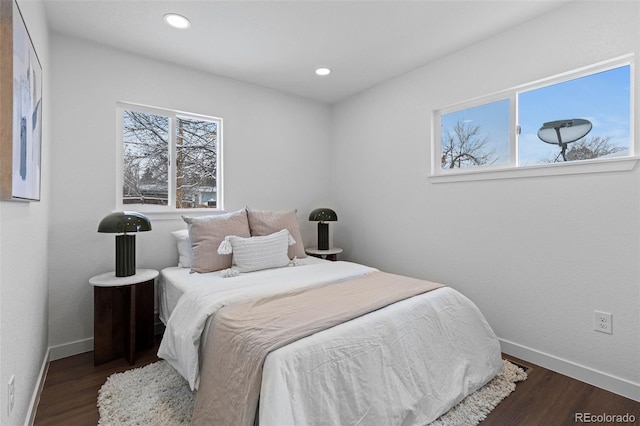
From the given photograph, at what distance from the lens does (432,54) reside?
108 inches

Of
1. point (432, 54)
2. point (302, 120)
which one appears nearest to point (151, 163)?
point (302, 120)

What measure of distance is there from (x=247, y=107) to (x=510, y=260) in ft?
9.47

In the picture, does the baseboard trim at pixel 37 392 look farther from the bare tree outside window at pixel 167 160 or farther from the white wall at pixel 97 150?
the bare tree outside window at pixel 167 160

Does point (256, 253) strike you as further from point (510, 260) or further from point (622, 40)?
point (622, 40)

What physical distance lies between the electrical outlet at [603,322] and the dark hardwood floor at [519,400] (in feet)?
1.24

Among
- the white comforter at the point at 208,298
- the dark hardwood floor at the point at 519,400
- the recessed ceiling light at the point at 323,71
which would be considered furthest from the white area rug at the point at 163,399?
the recessed ceiling light at the point at 323,71

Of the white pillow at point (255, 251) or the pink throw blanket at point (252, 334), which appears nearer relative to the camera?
the pink throw blanket at point (252, 334)

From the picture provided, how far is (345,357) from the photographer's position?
1382 millimetres

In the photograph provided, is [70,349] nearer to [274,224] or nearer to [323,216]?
[274,224]

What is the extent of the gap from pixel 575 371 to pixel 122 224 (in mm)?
3275

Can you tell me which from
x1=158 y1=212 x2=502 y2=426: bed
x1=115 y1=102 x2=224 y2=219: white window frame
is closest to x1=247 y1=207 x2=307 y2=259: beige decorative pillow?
x1=115 y1=102 x2=224 y2=219: white window frame

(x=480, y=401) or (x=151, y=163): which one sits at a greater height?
(x=151, y=163)

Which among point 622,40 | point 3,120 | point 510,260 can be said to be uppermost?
point 622,40

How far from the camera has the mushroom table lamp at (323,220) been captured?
3.46 m
